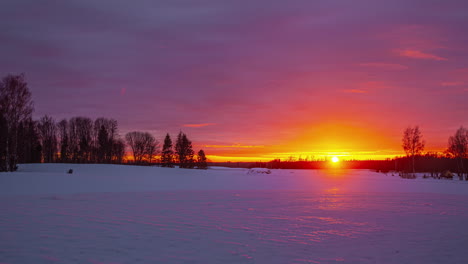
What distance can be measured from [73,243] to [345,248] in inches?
239

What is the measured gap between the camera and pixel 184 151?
90.6m

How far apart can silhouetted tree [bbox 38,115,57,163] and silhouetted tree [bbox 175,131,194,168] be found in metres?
28.4

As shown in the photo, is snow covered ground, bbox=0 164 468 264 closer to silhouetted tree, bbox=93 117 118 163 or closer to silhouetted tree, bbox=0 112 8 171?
silhouetted tree, bbox=0 112 8 171

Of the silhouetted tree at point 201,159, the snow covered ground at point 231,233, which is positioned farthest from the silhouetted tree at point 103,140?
the snow covered ground at point 231,233

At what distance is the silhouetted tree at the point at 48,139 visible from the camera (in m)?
79.0

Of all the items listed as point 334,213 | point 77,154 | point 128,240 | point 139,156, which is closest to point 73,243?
point 128,240

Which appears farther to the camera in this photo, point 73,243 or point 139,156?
point 139,156

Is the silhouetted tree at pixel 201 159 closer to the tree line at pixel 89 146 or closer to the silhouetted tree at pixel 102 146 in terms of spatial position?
the tree line at pixel 89 146

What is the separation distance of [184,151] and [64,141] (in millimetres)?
28066

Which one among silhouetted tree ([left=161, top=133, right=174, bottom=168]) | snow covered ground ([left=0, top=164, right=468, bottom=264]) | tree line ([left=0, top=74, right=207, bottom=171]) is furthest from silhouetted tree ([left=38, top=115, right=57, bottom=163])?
snow covered ground ([left=0, top=164, right=468, bottom=264])

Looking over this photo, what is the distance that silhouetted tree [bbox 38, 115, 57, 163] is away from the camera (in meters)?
79.0

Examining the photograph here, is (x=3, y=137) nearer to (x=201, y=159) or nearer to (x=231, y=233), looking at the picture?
(x=231, y=233)

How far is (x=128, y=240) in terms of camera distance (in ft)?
27.5

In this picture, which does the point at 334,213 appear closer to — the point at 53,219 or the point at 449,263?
the point at 449,263
